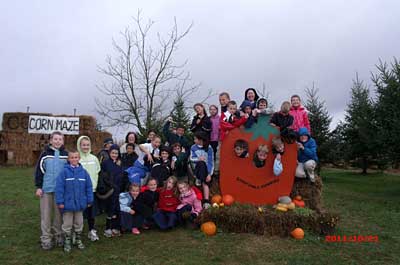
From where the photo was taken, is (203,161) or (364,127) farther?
(364,127)

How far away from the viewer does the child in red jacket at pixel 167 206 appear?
269 inches

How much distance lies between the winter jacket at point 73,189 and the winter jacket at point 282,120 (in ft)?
12.7

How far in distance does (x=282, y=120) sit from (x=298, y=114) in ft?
2.10

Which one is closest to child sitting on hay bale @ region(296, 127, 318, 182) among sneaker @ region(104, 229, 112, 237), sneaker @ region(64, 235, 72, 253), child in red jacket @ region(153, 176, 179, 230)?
child in red jacket @ region(153, 176, 179, 230)

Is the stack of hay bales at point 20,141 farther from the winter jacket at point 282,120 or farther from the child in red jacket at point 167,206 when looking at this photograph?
the winter jacket at point 282,120

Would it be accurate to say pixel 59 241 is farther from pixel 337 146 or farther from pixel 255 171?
pixel 337 146

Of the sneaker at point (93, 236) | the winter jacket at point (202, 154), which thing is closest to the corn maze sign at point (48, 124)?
the winter jacket at point (202, 154)

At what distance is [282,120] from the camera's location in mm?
7332

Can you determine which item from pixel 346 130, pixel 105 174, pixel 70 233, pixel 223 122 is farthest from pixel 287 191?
pixel 346 130

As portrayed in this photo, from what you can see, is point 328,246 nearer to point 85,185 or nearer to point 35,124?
point 85,185

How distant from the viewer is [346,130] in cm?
2177

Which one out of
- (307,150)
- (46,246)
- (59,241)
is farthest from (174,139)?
(46,246)

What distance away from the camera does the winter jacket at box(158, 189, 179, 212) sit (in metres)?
6.98

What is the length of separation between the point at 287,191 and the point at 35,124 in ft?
53.5
